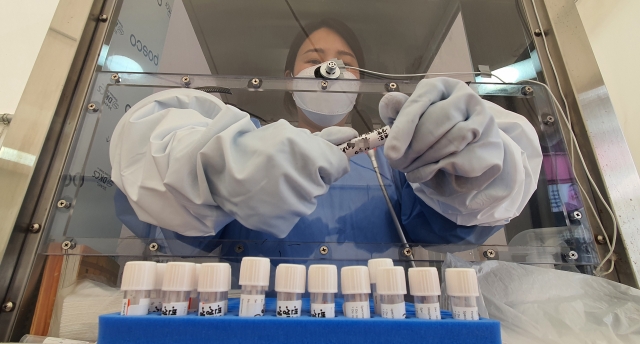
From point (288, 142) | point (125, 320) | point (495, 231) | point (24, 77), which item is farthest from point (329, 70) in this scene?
point (24, 77)

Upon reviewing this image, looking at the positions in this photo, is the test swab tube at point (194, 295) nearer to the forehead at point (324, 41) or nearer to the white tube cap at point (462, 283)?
the white tube cap at point (462, 283)

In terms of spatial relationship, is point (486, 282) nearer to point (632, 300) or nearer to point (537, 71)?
point (632, 300)

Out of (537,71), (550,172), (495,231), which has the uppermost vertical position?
(537,71)

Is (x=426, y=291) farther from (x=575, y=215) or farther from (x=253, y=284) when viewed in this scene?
(x=575, y=215)

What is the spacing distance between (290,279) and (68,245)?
1.50 ft

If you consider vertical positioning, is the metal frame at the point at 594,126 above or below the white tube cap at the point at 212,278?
above

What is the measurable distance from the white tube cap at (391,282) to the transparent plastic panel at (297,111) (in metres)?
0.25

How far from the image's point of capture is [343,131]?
678mm

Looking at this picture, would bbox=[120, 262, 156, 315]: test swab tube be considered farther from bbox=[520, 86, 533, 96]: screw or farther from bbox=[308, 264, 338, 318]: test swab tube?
bbox=[520, 86, 533, 96]: screw

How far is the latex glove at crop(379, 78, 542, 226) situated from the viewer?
0.51m

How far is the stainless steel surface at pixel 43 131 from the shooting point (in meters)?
0.59

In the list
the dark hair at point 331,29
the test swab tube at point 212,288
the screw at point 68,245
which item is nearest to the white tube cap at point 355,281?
the test swab tube at point 212,288

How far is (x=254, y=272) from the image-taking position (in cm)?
41

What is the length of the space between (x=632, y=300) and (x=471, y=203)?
10.7 inches
